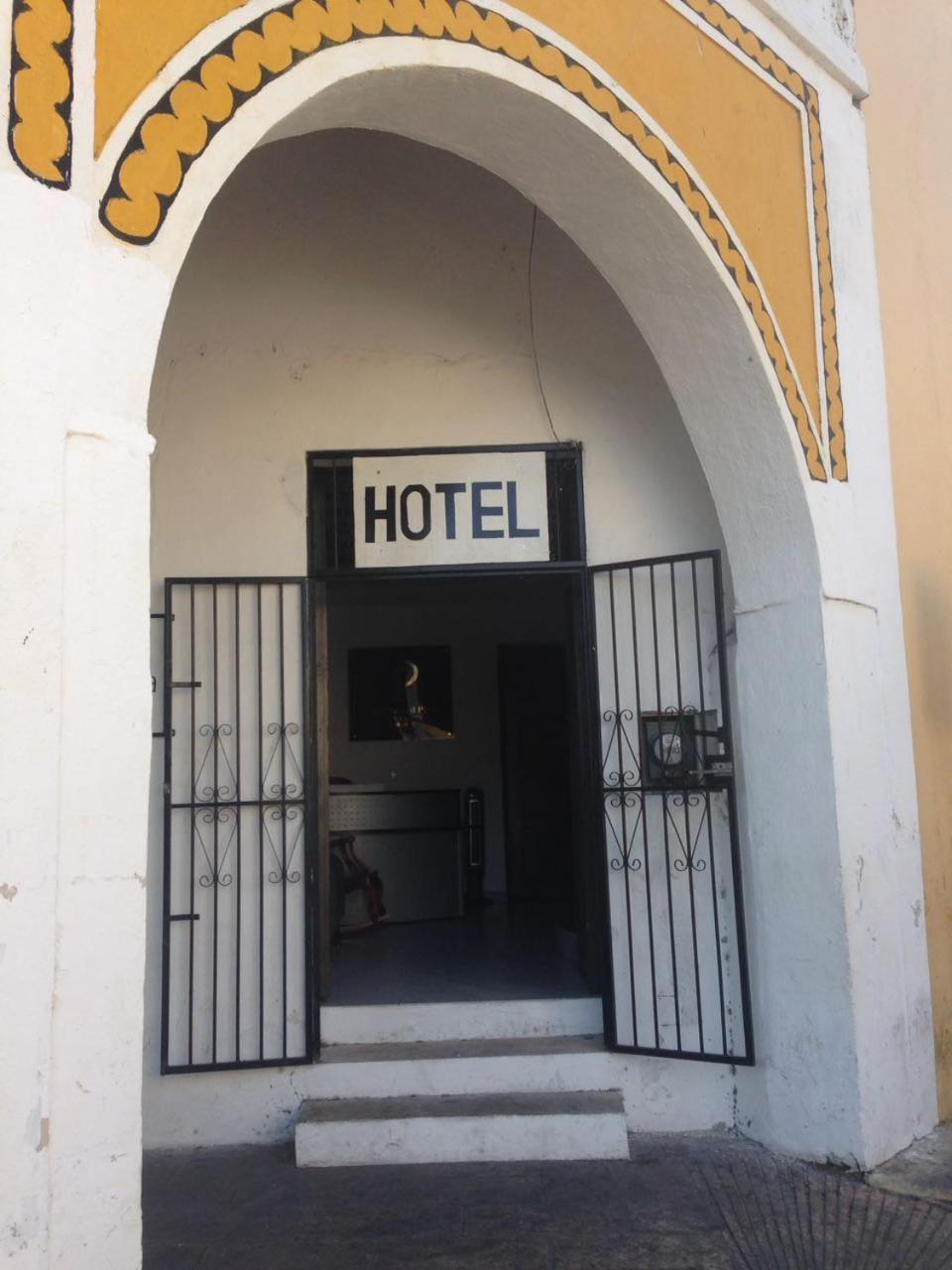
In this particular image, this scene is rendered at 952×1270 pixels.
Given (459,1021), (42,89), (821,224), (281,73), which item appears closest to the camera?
(42,89)

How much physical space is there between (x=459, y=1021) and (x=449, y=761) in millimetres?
4943

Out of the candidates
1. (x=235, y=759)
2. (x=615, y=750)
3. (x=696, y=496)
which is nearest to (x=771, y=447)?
(x=696, y=496)

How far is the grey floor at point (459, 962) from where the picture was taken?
491cm

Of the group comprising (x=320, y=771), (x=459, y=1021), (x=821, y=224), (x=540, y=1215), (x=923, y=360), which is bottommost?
(x=540, y=1215)

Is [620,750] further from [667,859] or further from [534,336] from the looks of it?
[534,336]

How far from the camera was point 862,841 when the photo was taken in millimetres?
4102

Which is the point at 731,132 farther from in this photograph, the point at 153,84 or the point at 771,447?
the point at 153,84

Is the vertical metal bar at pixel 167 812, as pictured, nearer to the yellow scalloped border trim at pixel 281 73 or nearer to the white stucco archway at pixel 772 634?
the white stucco archway at pixel 772 634

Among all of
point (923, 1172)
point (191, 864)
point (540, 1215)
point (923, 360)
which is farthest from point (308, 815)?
point (923, 360)

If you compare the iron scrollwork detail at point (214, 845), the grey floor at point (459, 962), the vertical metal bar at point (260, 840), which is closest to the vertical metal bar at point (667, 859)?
the grey floor at point (459, 962)

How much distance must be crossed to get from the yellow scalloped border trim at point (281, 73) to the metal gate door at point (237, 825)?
2033 millimetres

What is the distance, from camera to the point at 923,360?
5.06 m

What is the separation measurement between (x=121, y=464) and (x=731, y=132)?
282 centimetres

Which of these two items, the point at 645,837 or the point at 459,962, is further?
the point at 459,962
